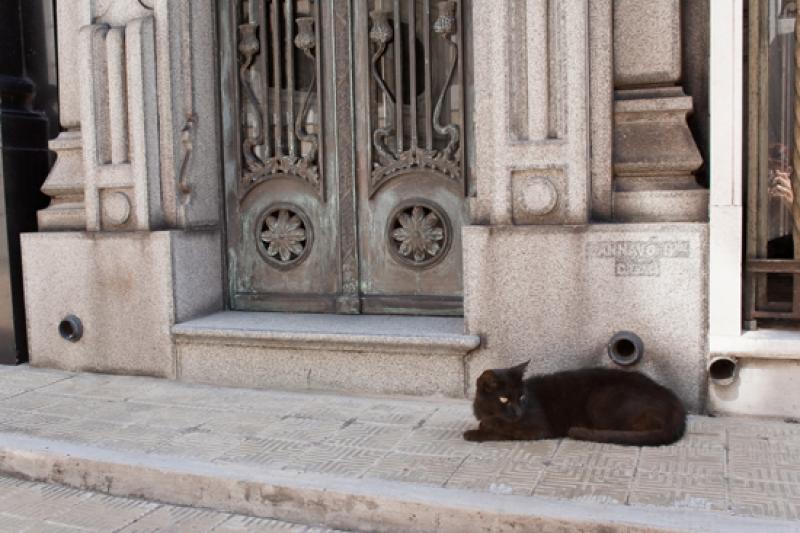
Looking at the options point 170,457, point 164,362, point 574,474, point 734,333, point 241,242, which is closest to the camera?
point 574,474

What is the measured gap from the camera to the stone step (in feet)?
18.9

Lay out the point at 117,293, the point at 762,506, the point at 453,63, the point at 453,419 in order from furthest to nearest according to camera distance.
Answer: the point at 117,293 < the point at 453,63 < the point at 453,419 < the point at 762,506

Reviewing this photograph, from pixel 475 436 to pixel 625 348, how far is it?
47.7 inches

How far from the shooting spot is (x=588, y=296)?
5.41 m

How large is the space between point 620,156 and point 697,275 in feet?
2.98

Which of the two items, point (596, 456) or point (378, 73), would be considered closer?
point (596, 456)

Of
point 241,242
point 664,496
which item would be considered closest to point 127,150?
point 241,242

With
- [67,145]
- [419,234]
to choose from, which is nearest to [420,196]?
[419,234]

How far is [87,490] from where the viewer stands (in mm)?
4766

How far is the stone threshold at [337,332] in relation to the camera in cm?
572

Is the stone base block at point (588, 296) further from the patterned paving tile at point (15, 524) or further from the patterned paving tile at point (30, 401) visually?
the patterned paving tile at point (30, 401)

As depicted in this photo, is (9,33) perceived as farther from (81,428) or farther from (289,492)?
(289,492)

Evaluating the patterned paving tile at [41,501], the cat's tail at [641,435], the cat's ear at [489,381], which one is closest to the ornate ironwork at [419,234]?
the cat's ear at [489,381]

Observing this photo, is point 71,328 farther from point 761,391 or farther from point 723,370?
point 761,391
